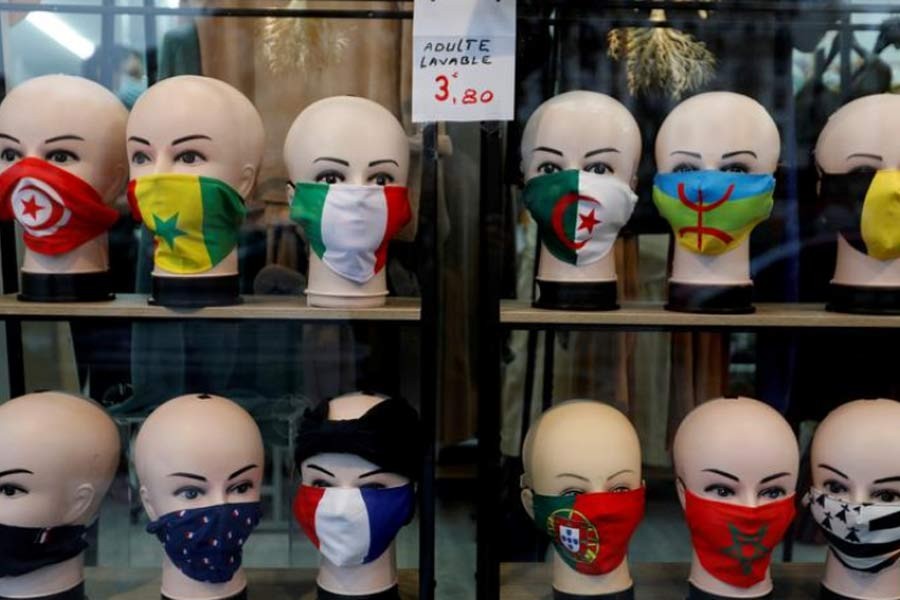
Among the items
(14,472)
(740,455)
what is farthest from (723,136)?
(14,472)

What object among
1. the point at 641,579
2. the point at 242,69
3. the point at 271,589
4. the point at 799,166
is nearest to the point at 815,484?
the point at 641,579

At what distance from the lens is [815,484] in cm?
207

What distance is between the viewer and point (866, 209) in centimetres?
208

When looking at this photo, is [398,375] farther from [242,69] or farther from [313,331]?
[242,69]

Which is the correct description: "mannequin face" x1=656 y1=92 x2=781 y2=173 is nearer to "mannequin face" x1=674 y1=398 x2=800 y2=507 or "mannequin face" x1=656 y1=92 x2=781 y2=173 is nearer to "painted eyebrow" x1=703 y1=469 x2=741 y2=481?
"mannequin face" x1=674 y1=398 x2=800 y2=507

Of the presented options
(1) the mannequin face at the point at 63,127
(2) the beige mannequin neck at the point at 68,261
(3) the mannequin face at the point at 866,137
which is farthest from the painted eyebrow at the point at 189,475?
(3) the mannequin face at the point at 866,137

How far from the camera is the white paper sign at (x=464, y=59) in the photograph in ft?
6.58

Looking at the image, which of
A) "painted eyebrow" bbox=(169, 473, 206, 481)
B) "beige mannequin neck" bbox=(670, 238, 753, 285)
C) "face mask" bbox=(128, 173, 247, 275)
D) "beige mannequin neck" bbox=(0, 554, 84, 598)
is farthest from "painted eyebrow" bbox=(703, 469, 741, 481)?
"beige mannequin neck" bbox=(0, 554, 84, 598)

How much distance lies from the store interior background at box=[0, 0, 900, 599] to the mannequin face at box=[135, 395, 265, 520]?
0.55m

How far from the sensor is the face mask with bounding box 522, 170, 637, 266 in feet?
6.90

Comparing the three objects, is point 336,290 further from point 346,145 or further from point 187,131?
point 187,131

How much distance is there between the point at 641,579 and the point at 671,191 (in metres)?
0.98

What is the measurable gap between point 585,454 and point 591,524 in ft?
0.51

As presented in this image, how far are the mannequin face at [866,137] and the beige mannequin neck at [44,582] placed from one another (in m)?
1.96
